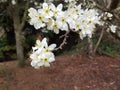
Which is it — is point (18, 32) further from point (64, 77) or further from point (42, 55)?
point (42, 55)

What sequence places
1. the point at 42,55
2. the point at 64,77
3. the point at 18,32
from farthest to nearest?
the point at 18,32
the point at 64,77
the point at 42,55

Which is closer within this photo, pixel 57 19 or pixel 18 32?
pixel 57 19

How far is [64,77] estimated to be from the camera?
6219 millimetres

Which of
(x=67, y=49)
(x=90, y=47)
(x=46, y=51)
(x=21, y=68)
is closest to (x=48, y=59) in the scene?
(x=46, y=51)

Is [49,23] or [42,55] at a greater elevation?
[49,23]

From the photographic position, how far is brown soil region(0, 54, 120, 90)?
5.98 meters

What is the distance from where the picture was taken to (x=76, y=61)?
7.04m

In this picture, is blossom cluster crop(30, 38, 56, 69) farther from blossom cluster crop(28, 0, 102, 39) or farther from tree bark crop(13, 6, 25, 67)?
tree bark crop(13, 6, 25, 67)

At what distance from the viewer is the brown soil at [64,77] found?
5977 millimetres

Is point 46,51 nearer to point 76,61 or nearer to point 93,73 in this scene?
point 93,73

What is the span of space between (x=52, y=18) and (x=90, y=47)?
5.16 m

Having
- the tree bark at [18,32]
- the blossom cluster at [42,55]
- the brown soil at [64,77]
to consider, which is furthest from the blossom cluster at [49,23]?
the tree bark at [18,32]

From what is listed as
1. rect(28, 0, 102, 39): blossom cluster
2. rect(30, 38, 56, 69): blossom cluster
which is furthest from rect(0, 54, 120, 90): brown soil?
rect(30, 38, 56, 69): blossom cluster

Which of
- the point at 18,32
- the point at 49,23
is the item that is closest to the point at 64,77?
the point at 18,32
